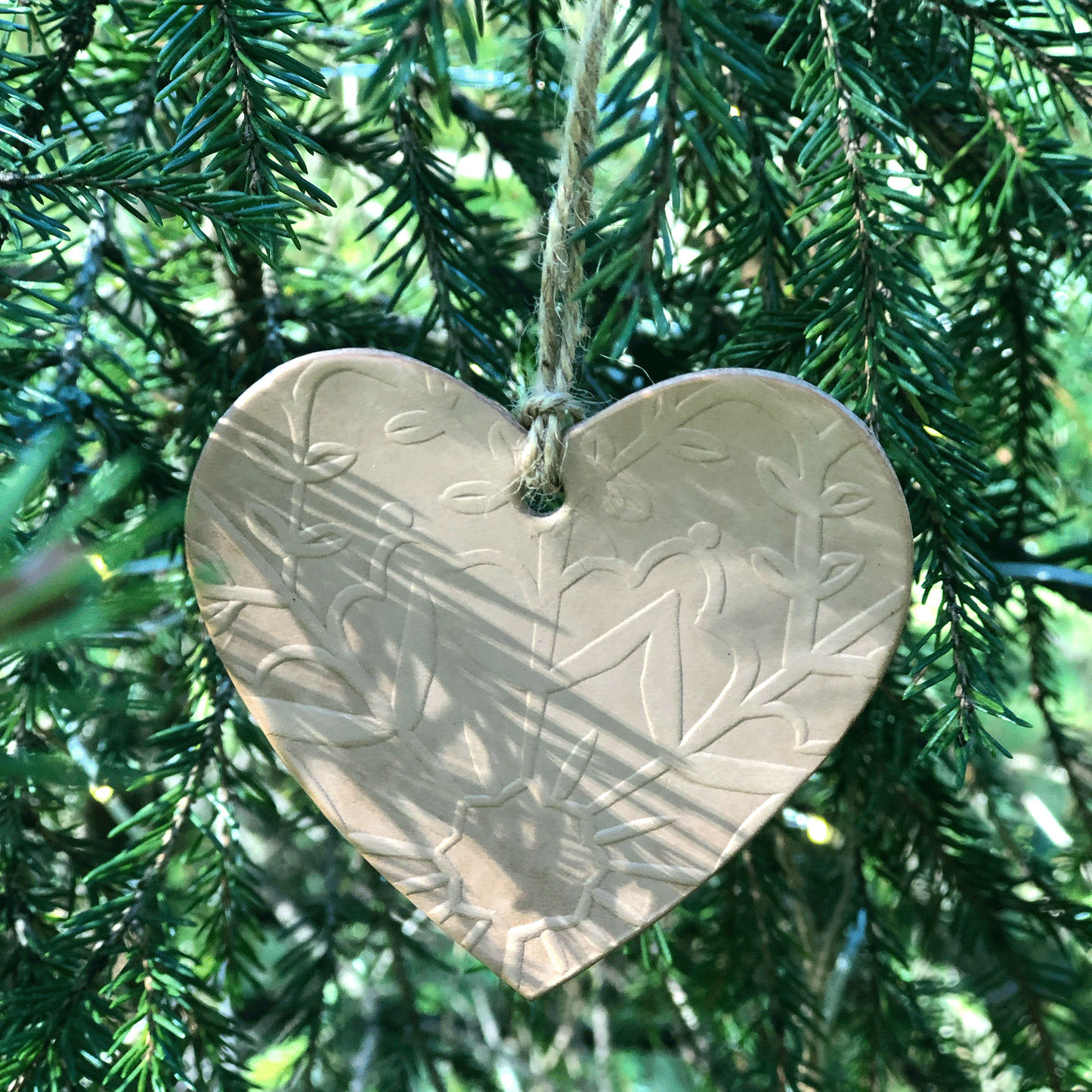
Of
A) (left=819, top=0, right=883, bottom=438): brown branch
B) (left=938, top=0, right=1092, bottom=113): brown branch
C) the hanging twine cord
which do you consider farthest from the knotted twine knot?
(left=938, top=0, right=1092, bottom=113): brown branch

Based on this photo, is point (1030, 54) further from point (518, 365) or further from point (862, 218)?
point (518, 365)

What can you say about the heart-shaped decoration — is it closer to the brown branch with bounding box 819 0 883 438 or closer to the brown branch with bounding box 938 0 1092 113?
the brown branch with bounding box 819 0 883 438

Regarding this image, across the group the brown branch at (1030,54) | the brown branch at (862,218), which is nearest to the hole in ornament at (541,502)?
the brown branch at (862,218)

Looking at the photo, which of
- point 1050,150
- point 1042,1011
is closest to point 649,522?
point 1050,150

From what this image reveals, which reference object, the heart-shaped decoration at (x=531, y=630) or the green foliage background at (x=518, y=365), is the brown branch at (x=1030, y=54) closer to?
the green foliage background at (x=518, y=365)

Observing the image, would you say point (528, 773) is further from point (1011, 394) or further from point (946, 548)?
point (1011, 394)

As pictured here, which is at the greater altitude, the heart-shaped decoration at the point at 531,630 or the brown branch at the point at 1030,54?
the brown branch at the point at 1030,54

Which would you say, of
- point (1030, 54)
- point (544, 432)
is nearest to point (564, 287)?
point (544, 432)
